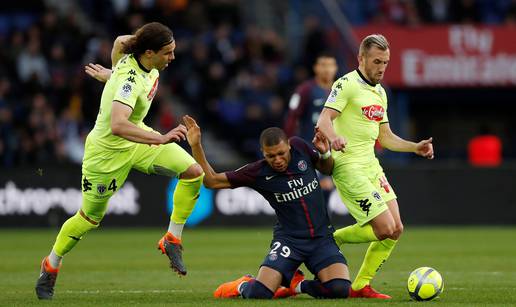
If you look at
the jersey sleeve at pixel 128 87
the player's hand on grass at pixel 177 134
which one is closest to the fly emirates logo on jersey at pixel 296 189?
the player's hand on grass at pixel 177 134

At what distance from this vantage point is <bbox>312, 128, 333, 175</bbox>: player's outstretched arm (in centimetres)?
969

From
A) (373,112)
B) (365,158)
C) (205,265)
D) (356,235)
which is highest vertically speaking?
(373,112)

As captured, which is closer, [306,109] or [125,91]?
[125,91]

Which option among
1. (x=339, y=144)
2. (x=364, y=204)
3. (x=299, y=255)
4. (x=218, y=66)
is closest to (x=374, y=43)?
(x=339, y=144)

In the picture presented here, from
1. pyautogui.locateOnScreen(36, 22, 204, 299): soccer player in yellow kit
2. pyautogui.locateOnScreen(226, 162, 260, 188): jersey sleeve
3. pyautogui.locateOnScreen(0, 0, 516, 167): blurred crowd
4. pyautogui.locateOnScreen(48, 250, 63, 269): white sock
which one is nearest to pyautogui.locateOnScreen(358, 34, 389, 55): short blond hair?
pyautogui.locateOnScreen(226, 162, 260, 188): jersey sleeve

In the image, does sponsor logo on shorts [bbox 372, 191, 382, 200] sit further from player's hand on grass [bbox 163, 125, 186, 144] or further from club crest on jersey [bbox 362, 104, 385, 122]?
player's hand on grass [bbox 163, 125, 186, 144]

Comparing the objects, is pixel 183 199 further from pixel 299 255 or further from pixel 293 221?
pixel 299 255

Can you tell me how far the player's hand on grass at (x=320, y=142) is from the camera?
380 inches

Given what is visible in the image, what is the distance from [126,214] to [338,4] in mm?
7907

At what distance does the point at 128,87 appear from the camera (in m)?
9.52

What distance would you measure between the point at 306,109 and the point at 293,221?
183 inches

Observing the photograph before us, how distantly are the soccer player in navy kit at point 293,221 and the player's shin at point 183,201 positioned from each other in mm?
249

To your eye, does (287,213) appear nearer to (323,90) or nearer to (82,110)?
(323,90)

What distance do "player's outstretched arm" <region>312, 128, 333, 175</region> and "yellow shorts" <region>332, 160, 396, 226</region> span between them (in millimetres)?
80
